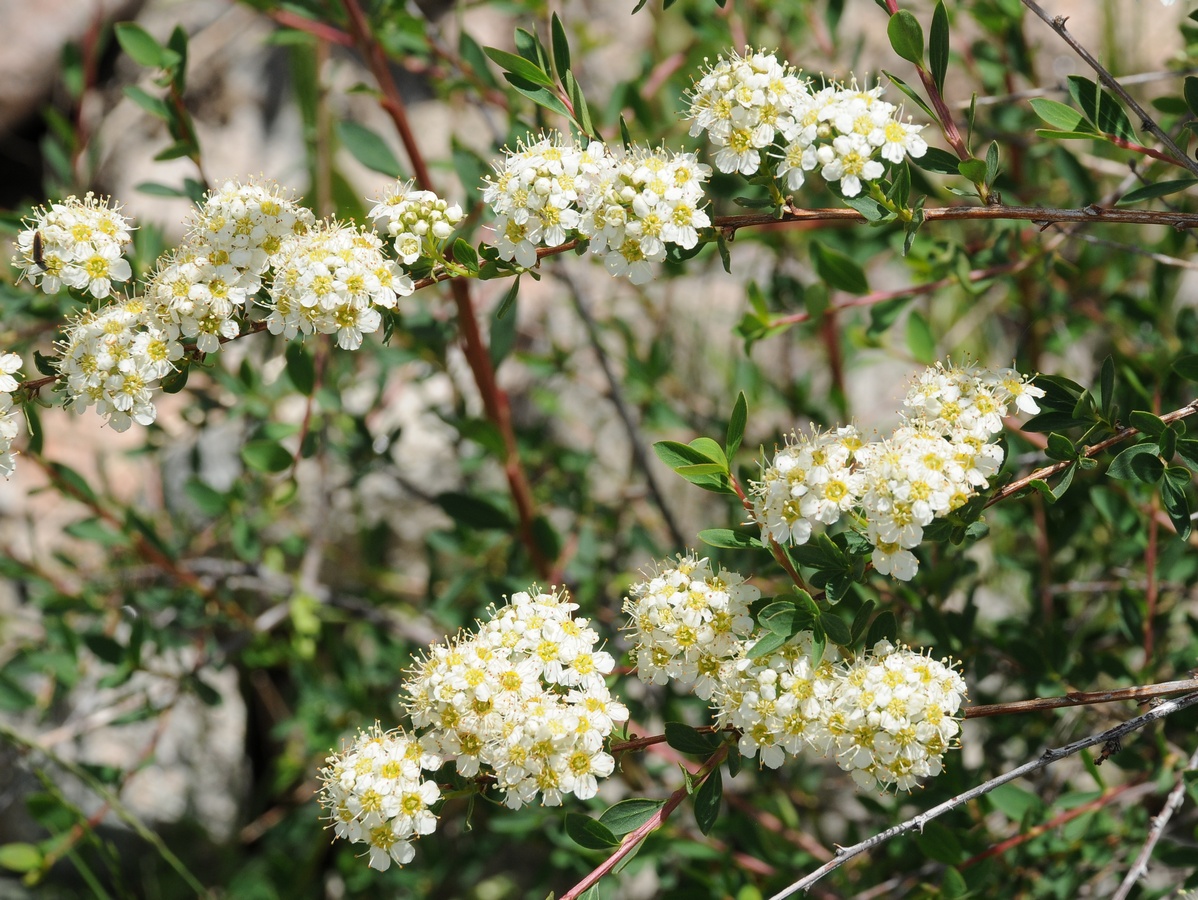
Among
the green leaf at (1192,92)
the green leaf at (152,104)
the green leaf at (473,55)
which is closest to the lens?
the green leaf at (1192,92)

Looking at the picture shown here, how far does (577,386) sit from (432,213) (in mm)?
2142

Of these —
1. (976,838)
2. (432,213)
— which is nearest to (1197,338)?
(976,838)

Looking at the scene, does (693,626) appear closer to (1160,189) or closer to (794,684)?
(794,684)

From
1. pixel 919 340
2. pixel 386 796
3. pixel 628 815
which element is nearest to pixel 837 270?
pixel 919 340

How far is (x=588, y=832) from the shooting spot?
1.40 m

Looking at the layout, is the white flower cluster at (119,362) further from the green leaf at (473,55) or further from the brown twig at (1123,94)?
the brown twig at (1123,94)

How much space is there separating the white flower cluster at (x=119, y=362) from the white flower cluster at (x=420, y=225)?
36cm

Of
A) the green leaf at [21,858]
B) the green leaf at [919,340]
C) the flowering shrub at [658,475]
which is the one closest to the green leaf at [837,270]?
the flowering shrub at [658,475]

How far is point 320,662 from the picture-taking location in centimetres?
325

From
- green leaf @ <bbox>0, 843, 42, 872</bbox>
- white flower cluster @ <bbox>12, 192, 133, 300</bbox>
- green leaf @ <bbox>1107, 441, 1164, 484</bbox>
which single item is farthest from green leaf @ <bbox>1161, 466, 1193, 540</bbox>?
green leaf @ <bbox>0, 843, 42, 872</bbox>

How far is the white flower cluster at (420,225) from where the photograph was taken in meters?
1.49

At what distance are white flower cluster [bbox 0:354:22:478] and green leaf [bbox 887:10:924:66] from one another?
133 centimetres

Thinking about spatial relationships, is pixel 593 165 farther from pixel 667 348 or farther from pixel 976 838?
pixel 667 348

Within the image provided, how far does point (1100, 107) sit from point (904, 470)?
0.66 metres
